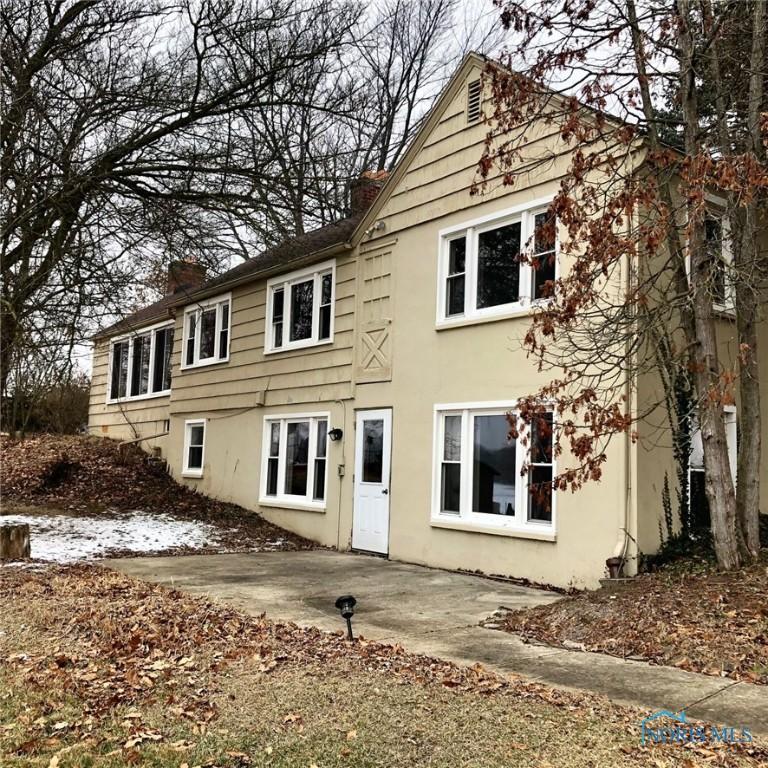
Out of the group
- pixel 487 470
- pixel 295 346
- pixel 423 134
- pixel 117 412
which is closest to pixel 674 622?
pixel 487 470

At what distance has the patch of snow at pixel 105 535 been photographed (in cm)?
1162

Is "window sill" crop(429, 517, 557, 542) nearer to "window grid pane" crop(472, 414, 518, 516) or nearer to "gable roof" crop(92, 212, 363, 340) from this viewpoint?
"window grid pane" crop(472, 414, 518, 516)

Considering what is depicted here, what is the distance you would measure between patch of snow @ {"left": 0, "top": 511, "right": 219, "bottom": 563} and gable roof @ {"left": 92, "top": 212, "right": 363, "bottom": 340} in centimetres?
324

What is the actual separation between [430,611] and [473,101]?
770 centimetres

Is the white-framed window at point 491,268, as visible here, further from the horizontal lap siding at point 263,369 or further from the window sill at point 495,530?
the window sill at point 495,530

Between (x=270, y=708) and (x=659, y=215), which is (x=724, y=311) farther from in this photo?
(x=270, y=708)

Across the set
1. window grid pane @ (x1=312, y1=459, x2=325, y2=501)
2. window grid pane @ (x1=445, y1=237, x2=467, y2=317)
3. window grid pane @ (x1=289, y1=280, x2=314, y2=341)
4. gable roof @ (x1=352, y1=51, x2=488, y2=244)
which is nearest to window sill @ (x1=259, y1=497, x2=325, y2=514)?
window grid pane @ (x1=312, y1=459, x2=325, y2=501)

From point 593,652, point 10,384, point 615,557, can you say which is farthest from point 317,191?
point 10,384

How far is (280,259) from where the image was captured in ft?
48.0

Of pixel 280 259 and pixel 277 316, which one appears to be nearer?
pixel 280 259

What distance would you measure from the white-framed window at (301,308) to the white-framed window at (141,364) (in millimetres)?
5546

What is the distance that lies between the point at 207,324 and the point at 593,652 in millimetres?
14034

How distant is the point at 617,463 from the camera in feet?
30.9

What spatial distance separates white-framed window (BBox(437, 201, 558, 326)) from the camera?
10719 mm
